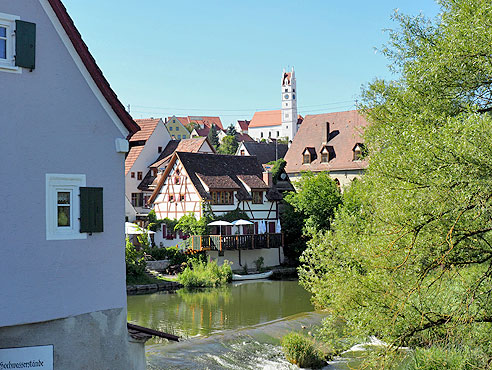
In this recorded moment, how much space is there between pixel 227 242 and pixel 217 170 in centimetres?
526

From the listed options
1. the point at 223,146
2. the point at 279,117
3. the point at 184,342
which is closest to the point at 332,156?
the point at 184,342

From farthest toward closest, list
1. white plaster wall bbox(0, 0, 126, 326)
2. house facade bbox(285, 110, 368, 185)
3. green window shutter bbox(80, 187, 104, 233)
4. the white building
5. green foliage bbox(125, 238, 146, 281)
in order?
the white building < house facade bbox(285, 110, 368, 185) < green foliage bbox(125, 238, 146, 281) < green window shutter bbox(80, 187, 104, 233) < white plaster wall bbox(0, 0, 126, 326)

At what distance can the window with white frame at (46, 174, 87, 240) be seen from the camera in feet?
31.3

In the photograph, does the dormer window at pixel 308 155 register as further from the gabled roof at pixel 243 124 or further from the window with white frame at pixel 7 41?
the gabled roof at pixel 243 124

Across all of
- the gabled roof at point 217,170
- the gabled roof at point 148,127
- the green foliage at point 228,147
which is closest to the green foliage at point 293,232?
the gabled roof at point 217,170

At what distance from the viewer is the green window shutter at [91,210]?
9.88 meters

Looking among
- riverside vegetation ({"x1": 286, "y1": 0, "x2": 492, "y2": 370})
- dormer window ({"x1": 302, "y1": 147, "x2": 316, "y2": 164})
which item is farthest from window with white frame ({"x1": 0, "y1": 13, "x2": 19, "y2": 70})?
dormer window ({"x1": 302, "y1": 147, "x2": 316, "y2": 164})

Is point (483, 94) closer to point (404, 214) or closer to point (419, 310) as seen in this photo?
point (404, 214)

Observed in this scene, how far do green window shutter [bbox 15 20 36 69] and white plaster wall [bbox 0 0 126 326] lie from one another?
0.12 m

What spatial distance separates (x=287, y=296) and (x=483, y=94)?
19025 mm

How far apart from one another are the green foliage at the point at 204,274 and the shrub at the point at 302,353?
1396cm

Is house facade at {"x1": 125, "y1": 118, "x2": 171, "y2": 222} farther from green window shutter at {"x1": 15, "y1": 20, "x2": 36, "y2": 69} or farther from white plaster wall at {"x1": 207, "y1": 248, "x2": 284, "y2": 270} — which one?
green window shutter at {"x1": 15, "y1": 20, "x2": 36, "y2": 69}

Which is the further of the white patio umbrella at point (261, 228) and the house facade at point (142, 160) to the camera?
the house facade at point (142, 160)

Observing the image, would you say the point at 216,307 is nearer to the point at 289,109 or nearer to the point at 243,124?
the point at 289,109
